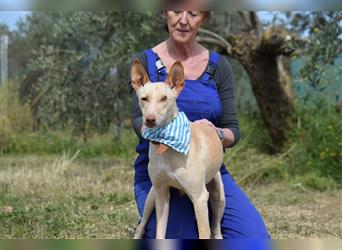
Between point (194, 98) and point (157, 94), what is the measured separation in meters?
0.87

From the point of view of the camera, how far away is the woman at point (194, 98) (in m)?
3.67

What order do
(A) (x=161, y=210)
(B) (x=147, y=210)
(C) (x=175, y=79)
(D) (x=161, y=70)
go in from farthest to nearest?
(D) (x=161, y=70)
(B) (x=147, y=210)
(A) (x=161, y=210)
(C) (x=175, y=79)

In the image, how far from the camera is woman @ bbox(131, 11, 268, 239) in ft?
12.1

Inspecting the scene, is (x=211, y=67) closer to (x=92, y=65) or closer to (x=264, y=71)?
(x=264, y=71)

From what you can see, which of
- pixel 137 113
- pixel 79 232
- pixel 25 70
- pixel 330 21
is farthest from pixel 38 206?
pixel 25 70

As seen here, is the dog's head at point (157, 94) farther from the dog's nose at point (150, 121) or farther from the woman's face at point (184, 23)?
the woman's face at point (184, 23)

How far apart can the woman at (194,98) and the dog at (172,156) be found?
0.29 meters

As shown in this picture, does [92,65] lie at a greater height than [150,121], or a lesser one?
greater

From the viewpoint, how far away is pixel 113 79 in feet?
29.7

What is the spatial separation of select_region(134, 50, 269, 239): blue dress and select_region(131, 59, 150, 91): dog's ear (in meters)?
0.65

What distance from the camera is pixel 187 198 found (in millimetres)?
3713

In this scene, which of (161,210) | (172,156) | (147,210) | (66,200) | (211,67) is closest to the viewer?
(172,156)

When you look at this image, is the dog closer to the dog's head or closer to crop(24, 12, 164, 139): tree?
the dog's head

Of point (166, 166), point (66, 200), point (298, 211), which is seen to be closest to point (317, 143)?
point (298, 211)
